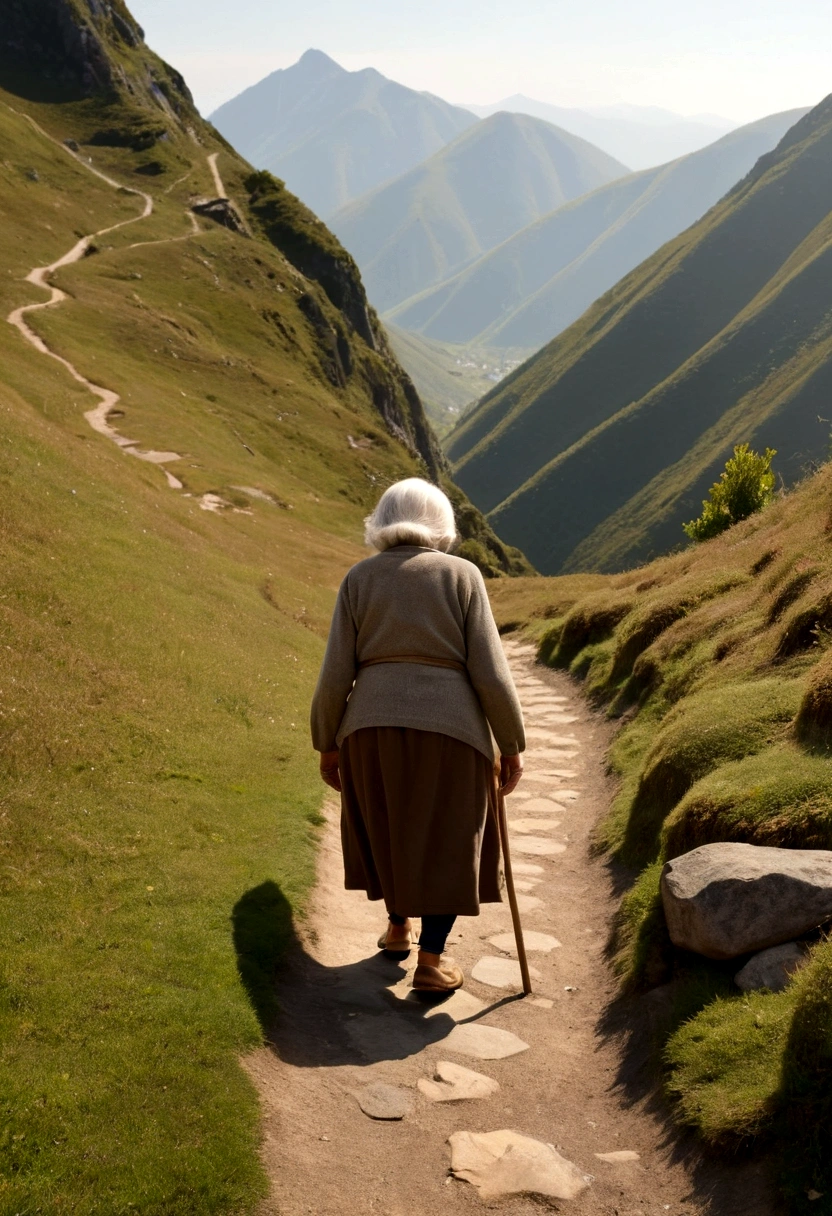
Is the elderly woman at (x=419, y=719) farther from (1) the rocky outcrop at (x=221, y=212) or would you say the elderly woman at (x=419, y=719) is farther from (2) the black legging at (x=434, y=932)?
(1) the rocky outcrop at (x=221, y=212)

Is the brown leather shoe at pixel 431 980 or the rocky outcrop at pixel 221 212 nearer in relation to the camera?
the brown leather shoe at pixel 431 980

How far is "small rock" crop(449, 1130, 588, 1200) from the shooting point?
6.39 m

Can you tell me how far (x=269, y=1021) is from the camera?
806cm

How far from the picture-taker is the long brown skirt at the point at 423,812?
8.59m

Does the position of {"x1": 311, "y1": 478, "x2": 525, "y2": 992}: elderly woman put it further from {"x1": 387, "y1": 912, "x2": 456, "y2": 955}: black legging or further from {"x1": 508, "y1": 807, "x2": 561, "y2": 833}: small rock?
{"x1": 508, "y1": 807, "x2": 561, "y2": 833}: small rock

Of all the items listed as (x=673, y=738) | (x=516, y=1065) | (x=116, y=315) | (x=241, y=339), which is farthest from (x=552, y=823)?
(x=241, y=339)

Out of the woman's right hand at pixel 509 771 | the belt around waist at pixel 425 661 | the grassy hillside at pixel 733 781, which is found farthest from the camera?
the woman's right hand at pixel 509 771

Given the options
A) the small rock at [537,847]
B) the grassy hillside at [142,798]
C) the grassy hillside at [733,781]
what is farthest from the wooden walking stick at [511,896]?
the small rock at [537,847]

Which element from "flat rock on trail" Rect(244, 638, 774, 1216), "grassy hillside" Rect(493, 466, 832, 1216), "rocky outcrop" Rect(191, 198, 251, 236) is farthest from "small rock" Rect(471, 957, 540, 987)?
"rocky outcrop" Rect(191, 198, 251, 236)

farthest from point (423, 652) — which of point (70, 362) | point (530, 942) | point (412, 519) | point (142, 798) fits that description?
point (70, 362)

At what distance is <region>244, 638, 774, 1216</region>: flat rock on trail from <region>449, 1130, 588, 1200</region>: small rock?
0.03m

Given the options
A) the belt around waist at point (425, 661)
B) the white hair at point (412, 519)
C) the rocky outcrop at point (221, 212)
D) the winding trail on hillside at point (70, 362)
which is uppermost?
the rocky outcrop at point (221, 212)

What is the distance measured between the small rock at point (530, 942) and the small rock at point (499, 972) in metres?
0.25

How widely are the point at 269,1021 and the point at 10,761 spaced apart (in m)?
4.15
